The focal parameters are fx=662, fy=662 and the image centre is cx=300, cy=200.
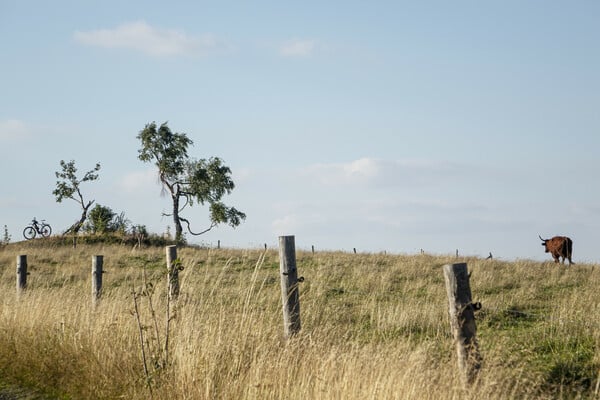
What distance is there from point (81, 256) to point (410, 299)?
→ 20424 millimetres

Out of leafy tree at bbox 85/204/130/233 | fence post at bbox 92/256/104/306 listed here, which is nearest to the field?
fence post at bbox 92/256/104/306

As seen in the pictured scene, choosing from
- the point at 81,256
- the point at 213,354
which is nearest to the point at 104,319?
the point at 213,354

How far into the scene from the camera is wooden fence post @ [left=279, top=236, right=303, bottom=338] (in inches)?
371

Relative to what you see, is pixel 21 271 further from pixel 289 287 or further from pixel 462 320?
pixel 462 320

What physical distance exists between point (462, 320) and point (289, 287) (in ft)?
9.91

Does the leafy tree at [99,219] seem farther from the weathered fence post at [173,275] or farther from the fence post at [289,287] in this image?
the fence post at [289,287]

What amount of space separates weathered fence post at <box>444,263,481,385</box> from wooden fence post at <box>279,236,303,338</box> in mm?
2867

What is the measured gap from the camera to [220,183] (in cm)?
5278

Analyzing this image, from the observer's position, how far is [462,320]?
7090 millimetres

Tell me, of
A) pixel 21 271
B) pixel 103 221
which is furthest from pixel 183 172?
pixel 21 271

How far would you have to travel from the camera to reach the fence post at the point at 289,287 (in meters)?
9.42

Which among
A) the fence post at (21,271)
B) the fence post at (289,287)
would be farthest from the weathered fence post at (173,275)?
the fence post at (21,271)

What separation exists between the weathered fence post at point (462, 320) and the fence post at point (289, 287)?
9.41ft

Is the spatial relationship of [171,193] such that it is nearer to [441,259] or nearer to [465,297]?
[441,259]
